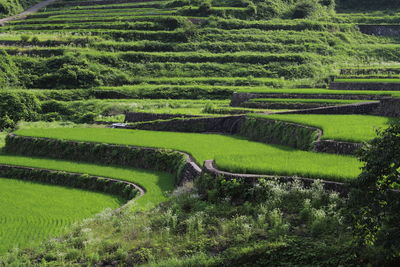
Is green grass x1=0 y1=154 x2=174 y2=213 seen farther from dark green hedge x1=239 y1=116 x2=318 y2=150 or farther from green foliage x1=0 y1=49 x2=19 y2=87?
green foliage x1=0 y1=49 x2=19 y2=87

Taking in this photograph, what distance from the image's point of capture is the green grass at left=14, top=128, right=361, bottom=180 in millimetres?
16844

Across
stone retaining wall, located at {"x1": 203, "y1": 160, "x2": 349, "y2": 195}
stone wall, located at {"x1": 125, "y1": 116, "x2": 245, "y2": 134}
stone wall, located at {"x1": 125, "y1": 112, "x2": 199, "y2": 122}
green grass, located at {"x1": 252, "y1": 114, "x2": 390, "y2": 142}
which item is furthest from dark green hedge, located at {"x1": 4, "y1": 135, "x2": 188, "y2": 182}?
stone wall, located at {"x1": 125, "y1": 112, "x2": 199, "y2": 122}

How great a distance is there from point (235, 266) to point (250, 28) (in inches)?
2014

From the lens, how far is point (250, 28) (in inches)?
2446

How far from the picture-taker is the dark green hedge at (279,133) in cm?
2341

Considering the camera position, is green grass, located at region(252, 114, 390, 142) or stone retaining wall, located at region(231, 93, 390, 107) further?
stone retaining wall, located at region(231, 93, 390, 107)

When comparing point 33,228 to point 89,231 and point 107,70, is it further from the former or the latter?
point 107,70

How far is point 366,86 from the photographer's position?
36.3 meters

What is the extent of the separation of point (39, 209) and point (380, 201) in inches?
526

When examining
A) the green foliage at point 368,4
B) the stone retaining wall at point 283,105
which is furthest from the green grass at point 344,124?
the green foliage at point 368,4

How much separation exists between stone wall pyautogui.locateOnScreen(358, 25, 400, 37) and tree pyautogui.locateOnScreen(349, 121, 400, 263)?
54.2m

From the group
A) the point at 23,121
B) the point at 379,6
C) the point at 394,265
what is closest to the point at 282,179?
the point at 394,265

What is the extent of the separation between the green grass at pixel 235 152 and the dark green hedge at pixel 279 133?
58 cm

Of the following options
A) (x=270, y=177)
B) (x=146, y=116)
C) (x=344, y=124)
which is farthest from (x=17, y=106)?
(x=270, y=177)
